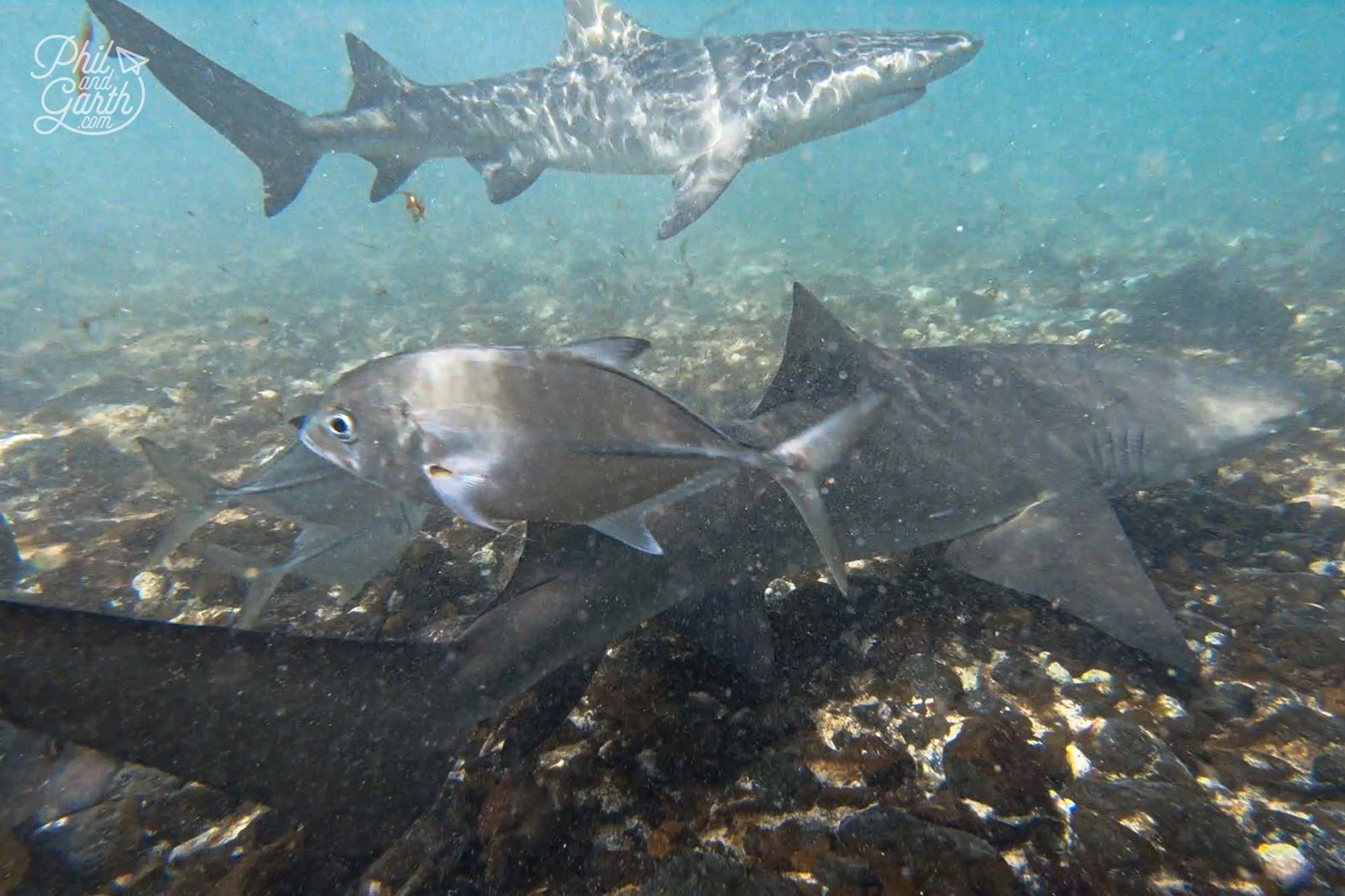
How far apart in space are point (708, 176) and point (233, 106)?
6.98 metres

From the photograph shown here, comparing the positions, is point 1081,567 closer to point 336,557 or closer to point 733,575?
point 733,575

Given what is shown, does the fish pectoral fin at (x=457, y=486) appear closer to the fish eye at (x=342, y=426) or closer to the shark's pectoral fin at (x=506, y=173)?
the fish eye at (x=342, y=426)

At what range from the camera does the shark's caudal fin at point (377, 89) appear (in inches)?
339

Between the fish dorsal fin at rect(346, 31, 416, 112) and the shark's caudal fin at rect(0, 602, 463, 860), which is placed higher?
the fish dorsal fin at rect(346, 31, 416, 112)

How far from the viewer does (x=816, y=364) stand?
14.0ft

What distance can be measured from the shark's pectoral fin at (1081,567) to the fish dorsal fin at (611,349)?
2994 mm

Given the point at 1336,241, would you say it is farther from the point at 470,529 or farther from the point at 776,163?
the point at 776,163

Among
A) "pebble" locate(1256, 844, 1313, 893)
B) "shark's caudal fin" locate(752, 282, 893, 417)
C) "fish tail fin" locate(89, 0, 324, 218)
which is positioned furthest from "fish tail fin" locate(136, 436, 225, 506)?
"pebble" locate(1256, 844, 1313, 893)

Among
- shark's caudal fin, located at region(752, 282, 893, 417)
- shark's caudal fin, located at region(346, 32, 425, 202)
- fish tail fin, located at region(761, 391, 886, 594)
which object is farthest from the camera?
shark's caudal fin, located at region(346, 32, 425, 202)

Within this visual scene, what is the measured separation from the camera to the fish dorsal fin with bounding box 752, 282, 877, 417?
4207 mm

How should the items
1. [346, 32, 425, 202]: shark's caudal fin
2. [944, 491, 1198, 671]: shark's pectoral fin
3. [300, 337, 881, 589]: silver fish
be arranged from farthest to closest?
[346, 32, 425, 202]: shark's caudal fin, [944, 491, 1198, 671]: shark's pectoral fin, [300, 337, 881, 589]: silver fish

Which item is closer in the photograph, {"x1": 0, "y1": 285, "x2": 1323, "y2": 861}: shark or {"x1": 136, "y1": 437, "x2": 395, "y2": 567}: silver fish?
{"x1": 0, "y1": 285, "x2": 1323, "y2": 861}: shark

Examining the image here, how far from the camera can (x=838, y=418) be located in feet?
8.89

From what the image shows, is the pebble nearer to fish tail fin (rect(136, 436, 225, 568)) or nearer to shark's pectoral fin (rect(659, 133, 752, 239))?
fish tail fin (rect(136, 436, 225, 568))
